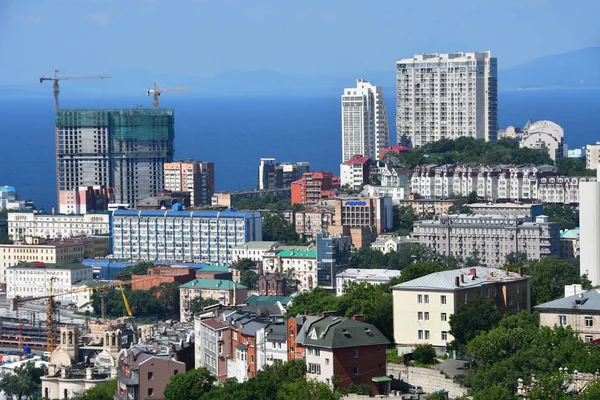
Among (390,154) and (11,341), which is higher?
(390,154)

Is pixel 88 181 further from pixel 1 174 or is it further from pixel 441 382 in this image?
pixel 441 382

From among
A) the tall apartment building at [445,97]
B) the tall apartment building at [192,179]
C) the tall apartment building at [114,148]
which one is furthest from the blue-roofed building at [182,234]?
the tall apartment building at [445,97]

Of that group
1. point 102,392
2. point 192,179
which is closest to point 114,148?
point 192,179

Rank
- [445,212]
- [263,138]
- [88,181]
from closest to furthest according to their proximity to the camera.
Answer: [445,212] < [88,181] < [263,138]

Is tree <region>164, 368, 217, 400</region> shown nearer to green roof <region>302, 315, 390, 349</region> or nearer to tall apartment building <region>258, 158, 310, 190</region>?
green roof <region>302, 315, 390, 349</region>

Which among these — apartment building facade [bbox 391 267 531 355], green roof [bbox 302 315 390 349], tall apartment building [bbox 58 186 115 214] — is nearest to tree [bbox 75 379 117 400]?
apartment building facade [bbox 391 267 531 355]

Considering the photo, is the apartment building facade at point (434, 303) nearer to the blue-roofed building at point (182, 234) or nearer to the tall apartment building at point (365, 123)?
the blue-roofed building at point (182, 234)

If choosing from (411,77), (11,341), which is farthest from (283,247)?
(411,77)

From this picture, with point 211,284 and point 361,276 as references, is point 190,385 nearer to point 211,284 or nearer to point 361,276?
point 361,276
